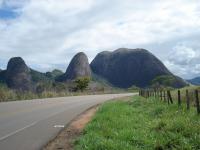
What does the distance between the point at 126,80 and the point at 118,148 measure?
169m

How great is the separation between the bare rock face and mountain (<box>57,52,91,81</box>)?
28.2m

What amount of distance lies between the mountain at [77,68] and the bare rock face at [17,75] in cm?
2817

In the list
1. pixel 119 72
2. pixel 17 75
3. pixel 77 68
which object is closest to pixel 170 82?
pixel 77 68

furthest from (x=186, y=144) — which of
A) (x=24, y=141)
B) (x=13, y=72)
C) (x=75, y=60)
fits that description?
(x=75, y=60)

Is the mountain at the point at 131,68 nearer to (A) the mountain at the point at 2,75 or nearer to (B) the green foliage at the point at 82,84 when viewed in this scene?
(A) the mountain at the point at 2,75

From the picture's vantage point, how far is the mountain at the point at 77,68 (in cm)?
16500

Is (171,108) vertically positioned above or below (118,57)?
below

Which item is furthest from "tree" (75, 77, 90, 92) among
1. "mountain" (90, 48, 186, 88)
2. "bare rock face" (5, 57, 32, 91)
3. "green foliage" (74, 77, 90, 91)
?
"mountain" (90, 48, 186, 88)

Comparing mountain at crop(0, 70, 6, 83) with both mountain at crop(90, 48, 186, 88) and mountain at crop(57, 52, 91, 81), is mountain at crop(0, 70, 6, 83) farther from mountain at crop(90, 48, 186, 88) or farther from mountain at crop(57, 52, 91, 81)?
mountain at crop(90, 48, 186, 88)

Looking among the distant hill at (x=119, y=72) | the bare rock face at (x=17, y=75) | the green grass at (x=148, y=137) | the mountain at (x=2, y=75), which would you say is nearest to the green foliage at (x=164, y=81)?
the distant hill at (x=119, y=72)

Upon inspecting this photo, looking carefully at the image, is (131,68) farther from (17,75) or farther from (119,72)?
(17,75)

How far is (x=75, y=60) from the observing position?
564ft

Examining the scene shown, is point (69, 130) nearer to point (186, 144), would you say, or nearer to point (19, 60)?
point (186, 144)

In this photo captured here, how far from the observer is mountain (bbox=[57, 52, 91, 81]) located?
165 m
